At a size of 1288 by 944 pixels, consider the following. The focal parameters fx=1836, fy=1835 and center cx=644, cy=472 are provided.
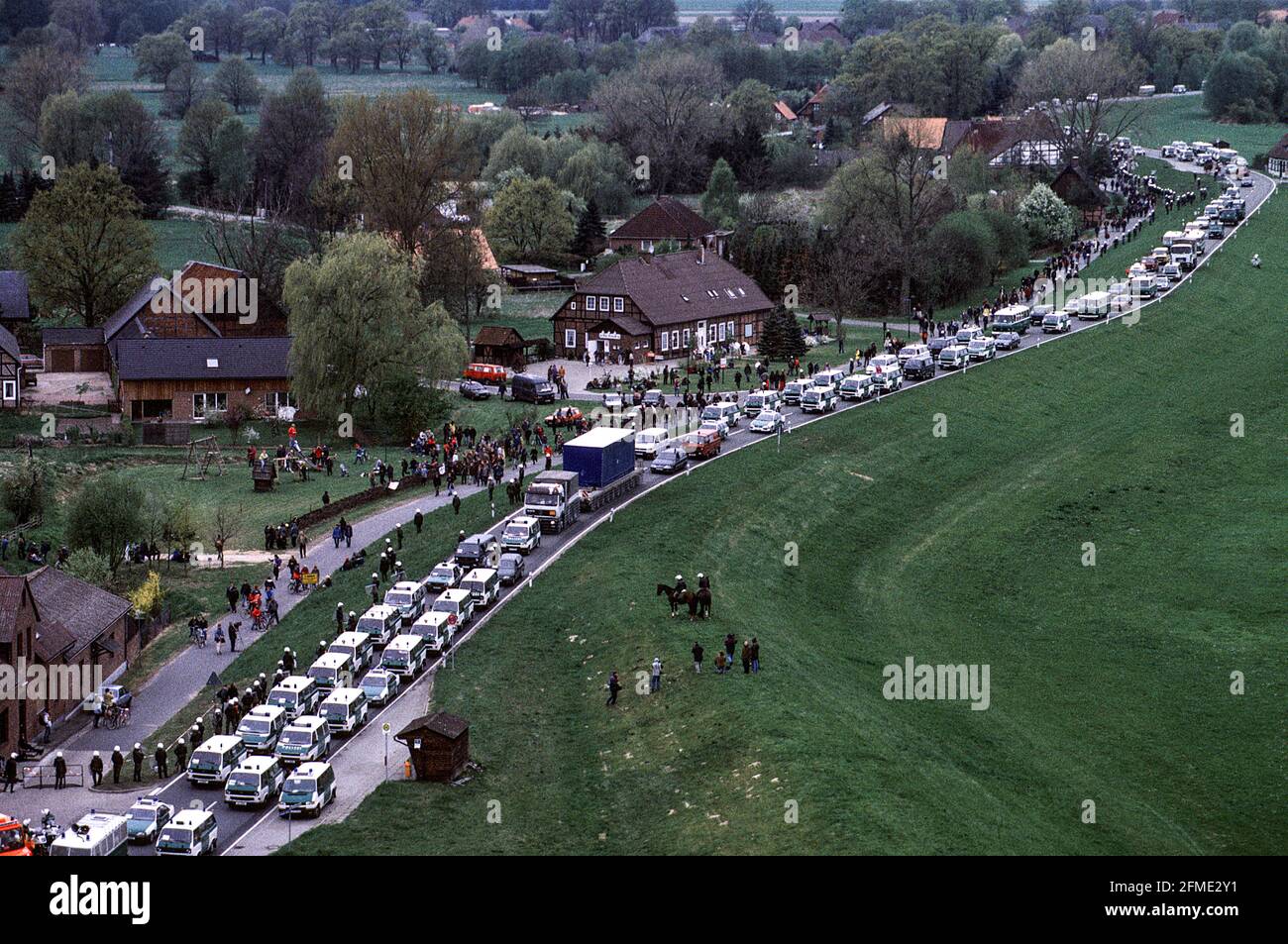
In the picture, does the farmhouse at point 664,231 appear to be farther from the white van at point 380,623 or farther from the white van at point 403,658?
the white van at point 403,658

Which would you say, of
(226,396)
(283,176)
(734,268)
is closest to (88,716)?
(226,396)

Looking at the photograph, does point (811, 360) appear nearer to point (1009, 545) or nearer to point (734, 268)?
point (734, 268)

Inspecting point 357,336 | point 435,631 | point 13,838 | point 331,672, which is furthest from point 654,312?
point 13,838

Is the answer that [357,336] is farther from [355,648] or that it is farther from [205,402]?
[355,648]

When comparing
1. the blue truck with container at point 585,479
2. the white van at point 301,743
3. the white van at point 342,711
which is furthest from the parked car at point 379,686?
the blue truck with container at point 585,479

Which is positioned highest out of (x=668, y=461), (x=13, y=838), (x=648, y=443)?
(x=13, y=838)

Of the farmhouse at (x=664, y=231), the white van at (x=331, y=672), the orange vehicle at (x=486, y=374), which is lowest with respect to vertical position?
the farmhouse at (x=664, y=231)

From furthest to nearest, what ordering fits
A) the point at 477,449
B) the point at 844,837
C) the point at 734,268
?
the point at 734,268 → the point at 477,449 → the point at 844,837
